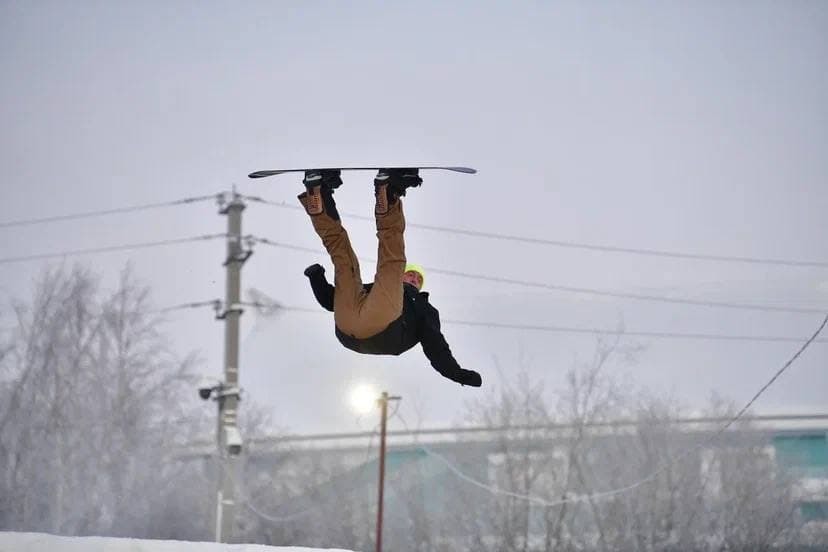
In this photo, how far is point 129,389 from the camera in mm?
28141

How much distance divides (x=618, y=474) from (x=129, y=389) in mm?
11871

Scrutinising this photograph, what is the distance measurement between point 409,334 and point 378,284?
1.71ft

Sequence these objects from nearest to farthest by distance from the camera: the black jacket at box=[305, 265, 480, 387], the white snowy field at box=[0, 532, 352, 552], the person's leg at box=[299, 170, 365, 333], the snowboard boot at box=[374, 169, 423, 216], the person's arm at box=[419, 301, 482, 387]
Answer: the snowboard boot at box=[374, 169, 423, 216]
the person's leg at box=[299, 170, 365, 333]
the black jacket at box=[305, 265, 480, 387]
the person's arm at box=[419, 301, 482, 387]
the white snowy field at box=[0, 532, 352, 552]

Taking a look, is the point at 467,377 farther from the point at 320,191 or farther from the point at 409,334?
the point at 320,191

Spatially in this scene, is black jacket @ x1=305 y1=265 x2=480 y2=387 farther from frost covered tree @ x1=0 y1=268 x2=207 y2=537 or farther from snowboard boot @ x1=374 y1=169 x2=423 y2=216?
frost covered tree @ x1=0 y1=268 x2=207 y2=537

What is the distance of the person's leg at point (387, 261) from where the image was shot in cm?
713

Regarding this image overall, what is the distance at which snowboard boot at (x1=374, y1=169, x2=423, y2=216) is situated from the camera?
7.04m

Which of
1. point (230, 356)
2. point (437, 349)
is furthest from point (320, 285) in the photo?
point (230, 356)

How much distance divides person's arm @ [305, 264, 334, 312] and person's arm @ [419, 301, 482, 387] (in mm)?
600

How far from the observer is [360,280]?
7.43 metres

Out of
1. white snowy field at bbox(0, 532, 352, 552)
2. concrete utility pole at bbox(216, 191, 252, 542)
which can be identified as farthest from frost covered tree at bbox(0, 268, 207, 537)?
white snowy field at bbox(0, 532, 352, 552)

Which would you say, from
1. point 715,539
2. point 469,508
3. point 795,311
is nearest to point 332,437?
point 469,508

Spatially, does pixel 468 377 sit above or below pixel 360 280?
below

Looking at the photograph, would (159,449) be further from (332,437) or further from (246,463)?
(332,437)
